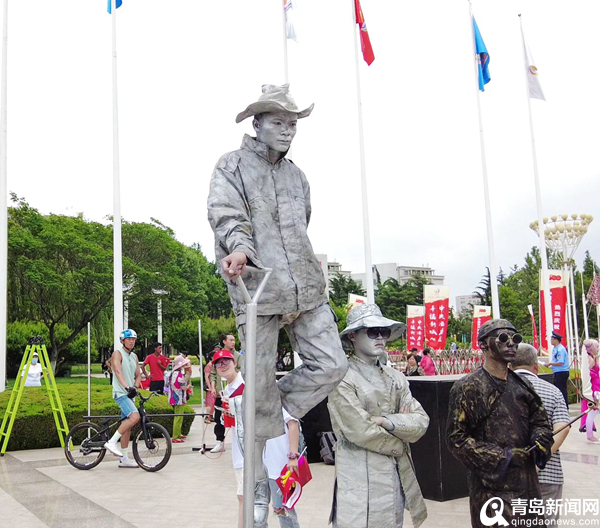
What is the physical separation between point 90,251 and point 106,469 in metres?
24.0

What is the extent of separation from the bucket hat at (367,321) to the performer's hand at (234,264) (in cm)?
128

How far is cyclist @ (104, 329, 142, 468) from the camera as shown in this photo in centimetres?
834

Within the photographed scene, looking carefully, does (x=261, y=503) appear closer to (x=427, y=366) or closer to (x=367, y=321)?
(x=367, y=321)

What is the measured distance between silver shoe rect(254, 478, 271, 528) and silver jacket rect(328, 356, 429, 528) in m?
0.57

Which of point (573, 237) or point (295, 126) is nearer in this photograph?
point (295, 126)

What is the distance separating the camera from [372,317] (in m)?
3.76

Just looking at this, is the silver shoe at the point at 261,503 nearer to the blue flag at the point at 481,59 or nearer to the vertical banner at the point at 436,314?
the blue flag at the point at 481,59

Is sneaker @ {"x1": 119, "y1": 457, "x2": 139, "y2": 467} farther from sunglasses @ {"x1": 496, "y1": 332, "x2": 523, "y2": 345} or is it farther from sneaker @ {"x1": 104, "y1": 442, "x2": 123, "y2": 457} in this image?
sunglasses @ {"x1": 496, "y1": 332, "x2": 523, "y2": 345}

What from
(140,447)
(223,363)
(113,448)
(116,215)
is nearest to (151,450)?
(113,448)

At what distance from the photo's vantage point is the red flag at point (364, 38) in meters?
17.1

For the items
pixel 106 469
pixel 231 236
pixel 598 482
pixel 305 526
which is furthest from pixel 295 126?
pixel 106 469

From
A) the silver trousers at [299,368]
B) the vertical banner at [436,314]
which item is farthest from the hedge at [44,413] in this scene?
the vertical banner at [436,314]

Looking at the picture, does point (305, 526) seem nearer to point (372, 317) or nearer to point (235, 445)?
point (235, 445)

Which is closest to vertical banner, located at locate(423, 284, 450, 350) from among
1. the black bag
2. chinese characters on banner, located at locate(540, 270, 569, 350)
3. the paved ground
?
chinese characters on banner, located at locate(540, 270, 569, 350)
